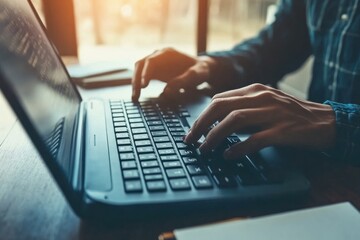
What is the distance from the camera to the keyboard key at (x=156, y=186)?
0.45 metres

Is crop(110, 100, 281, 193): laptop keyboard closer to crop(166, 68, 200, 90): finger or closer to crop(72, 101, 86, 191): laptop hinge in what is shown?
crop(72, 101, 86, 191): laptop hinge

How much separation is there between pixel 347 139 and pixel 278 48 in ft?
2.08

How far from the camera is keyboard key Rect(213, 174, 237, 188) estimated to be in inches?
18.3

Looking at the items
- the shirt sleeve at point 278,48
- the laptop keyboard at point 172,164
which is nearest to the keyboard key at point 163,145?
the laptop keyboard at point 172,164

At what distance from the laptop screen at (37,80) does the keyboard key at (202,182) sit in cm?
14

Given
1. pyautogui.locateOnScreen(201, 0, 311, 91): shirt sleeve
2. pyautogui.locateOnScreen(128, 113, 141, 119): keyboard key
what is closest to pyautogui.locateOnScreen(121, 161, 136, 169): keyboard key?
pyautogui.locateOnScreen(128, 113, 141, 119): keyboard key

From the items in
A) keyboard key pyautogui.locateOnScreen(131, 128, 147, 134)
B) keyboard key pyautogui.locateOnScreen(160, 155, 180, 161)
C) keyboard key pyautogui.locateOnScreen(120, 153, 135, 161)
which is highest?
keyboard key pyautogui.locateOnScreen(160, 155, 180, 161)

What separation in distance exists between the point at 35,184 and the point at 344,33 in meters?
0.79

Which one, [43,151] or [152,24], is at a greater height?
[43,151]

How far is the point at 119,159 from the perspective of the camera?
0.53m

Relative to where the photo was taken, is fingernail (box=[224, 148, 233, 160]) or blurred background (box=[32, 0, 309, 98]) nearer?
fingernail (box=[224, 148, 233, 160])

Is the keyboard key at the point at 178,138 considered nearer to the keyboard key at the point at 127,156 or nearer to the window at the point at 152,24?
the keyboard key at the point at 127,156

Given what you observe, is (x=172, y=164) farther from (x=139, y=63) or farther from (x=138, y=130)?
(x=139, y=63)

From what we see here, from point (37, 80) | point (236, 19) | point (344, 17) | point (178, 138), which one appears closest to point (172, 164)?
point (178, 138)
